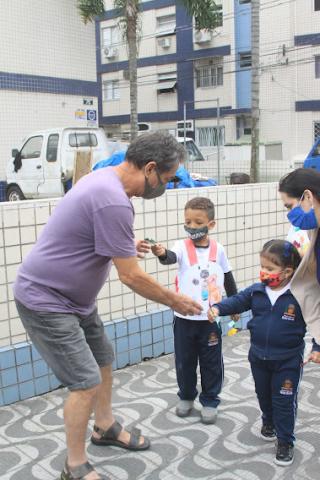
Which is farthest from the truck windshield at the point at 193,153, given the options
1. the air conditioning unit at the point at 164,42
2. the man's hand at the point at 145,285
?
the man's hand at the point at 145,285

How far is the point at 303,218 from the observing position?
262 centimetres

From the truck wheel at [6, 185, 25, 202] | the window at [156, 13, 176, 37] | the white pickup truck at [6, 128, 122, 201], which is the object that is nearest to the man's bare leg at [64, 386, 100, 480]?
the white pickup truck at [6, 128, 122, 201]

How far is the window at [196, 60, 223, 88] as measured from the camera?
2950 centimetres

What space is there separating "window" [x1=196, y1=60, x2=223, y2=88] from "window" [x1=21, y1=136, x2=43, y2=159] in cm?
1806

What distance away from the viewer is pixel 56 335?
2748 mm

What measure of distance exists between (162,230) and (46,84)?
40.2ft

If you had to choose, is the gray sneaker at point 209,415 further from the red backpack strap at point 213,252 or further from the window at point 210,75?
the window at point 210,75

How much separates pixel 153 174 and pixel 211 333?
1290mm

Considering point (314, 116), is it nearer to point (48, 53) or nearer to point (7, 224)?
point (48, 53)

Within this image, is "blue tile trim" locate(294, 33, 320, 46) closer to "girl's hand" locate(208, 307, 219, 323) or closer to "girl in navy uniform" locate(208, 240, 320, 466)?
"girl in navy uniform" locate(208, 240, 320, 466)

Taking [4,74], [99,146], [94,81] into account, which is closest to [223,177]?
[94,81]

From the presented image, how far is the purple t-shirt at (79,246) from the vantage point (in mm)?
2598

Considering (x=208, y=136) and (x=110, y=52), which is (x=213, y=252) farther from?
(x=110, y=52)

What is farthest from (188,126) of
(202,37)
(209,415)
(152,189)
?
(152,189)
